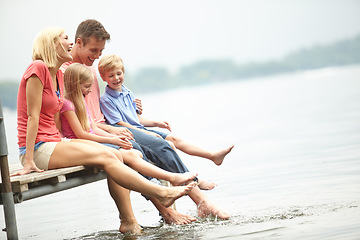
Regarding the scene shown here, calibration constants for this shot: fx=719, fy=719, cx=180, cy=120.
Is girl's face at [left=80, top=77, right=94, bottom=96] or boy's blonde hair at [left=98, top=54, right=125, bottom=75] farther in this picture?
boy's blonde hair at [left=98, top=54, right=125, bottom=75]

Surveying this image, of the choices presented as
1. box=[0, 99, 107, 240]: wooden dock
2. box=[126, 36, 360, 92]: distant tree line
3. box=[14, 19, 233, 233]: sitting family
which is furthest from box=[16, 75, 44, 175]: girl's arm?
box=[126, 36, 360, 92]: distant tree line

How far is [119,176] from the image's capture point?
13.9 feet

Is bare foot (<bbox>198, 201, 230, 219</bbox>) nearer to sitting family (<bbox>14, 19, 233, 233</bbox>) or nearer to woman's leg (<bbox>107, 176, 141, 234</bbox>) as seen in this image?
sitting family (<bbox>14, 19, 233, 233</bbox>)

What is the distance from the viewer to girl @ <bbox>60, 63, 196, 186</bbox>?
4465 mm

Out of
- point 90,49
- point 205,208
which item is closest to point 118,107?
point 90,49

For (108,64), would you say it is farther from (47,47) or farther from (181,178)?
(181,178)

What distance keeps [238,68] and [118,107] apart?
60068mm

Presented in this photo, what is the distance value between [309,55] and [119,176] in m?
60.4

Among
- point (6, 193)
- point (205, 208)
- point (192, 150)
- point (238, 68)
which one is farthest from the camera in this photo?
point (238, 68)

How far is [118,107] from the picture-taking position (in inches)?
197

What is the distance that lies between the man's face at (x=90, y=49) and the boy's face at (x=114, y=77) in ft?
0.49

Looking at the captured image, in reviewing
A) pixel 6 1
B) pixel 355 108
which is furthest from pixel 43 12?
pixel 355 108

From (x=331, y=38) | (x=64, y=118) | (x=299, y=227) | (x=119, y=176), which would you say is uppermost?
(x=331, y=38)

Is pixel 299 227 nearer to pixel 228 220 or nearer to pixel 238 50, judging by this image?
pixel 228 220
